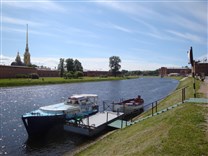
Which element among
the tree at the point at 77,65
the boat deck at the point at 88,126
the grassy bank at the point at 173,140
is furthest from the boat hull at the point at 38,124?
the tree at the point at 77,65

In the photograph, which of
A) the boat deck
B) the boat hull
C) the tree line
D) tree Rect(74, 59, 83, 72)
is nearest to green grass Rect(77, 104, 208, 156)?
the boat deck

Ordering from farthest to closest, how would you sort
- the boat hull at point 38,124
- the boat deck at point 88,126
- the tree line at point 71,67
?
the tree line at point 71,67 → the boat hull at point 38,124 → the boat deck at point 88,126

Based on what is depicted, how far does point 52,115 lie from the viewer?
2100cm

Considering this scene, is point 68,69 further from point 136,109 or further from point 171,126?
point 171,126

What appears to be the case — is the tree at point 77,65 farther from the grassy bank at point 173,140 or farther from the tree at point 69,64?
the grassy bank at point 173,140

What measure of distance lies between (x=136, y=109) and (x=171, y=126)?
18.5 m

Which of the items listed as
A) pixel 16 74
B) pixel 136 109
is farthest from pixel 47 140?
pixel 16 74

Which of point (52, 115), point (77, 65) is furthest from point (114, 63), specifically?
point (52, 115)

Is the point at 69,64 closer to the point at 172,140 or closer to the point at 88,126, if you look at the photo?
the point at 88,126

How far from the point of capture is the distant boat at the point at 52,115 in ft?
66.7

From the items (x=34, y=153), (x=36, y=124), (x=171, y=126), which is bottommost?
(x=34, y=153)

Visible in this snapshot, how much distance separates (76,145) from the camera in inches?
716

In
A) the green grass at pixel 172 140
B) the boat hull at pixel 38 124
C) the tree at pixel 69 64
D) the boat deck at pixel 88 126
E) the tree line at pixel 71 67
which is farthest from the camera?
the tree at pixel 69 64

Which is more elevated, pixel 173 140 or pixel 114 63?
pixel 114 63
